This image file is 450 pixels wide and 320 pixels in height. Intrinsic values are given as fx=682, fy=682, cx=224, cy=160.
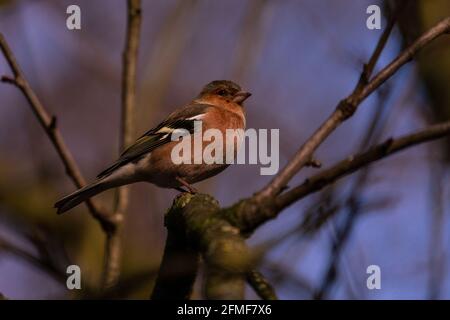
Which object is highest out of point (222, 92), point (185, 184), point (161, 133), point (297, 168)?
point (222, 92)

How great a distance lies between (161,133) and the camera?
6.24 m

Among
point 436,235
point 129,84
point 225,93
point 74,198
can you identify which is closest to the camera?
point 436,235

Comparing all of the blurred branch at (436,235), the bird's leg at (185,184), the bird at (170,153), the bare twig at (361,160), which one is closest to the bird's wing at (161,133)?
the bird at (170,153)

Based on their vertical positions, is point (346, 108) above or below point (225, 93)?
below

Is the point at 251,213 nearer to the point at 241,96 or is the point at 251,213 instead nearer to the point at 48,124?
the point at 48,124

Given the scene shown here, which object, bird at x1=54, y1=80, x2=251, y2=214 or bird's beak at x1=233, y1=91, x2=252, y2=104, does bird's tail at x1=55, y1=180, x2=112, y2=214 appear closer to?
bird at x1=54, y1=80, x2=251, y2=214

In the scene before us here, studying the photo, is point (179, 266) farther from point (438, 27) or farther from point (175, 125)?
point (175, 125)

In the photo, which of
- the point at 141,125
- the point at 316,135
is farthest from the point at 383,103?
the point at 141,125

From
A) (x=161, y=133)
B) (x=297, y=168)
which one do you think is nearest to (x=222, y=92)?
(x=161, y=133)

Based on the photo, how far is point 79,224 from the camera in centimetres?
593

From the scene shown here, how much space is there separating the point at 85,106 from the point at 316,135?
27.5 ft

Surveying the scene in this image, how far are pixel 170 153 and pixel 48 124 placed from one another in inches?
68.5

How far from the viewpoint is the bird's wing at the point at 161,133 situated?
557cm

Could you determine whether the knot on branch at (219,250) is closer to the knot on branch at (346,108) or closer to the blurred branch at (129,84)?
the knot on branch at (346,108)
